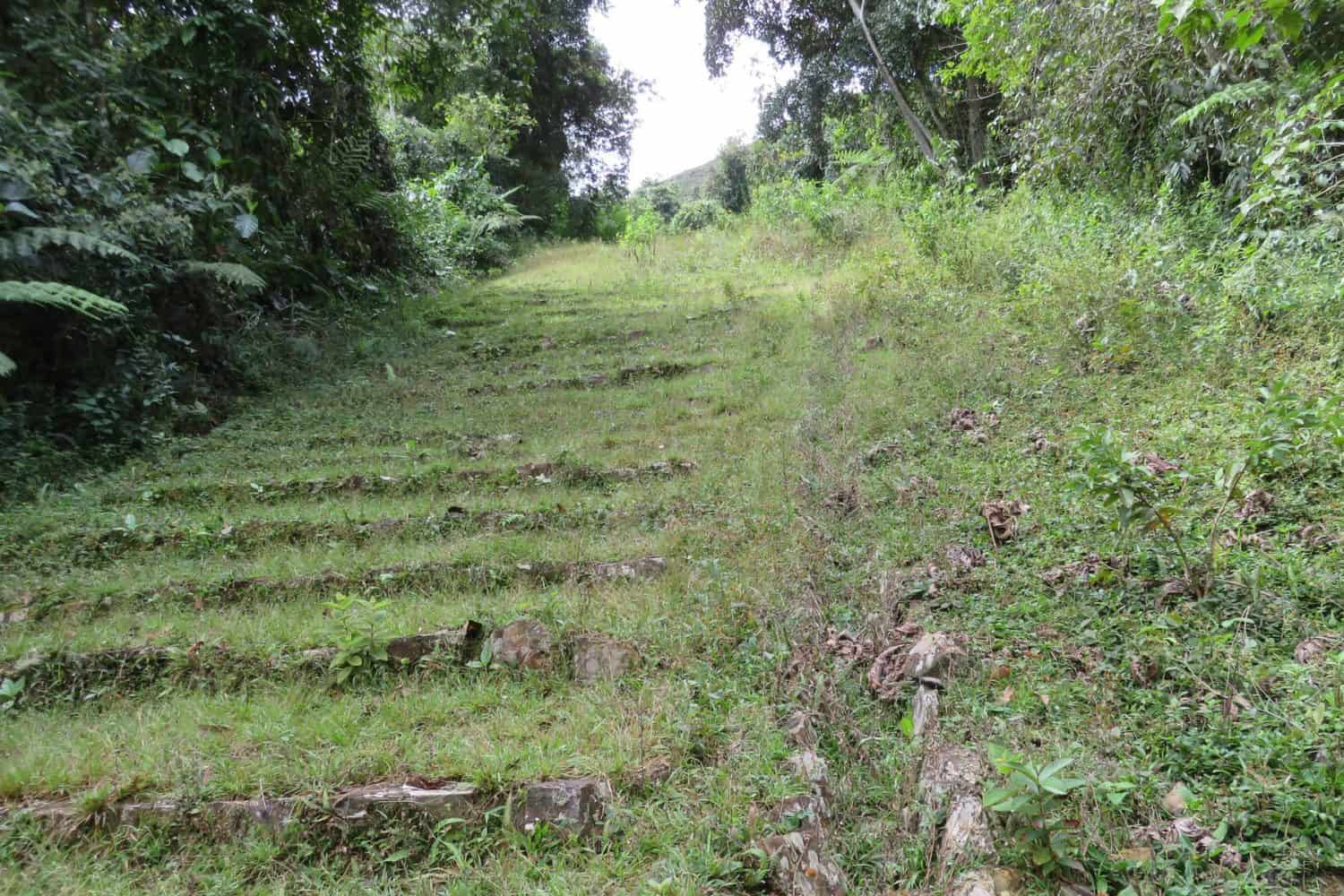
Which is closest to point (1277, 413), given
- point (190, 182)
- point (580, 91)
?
point (190, 182)

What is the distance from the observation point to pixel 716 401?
645 cm

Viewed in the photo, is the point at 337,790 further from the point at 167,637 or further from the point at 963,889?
the point at 963,889

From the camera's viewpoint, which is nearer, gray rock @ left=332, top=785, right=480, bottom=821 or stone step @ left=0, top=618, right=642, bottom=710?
gray rock @ left=332, top=785, right=480, bottom=821

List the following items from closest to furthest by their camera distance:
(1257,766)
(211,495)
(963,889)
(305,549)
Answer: (963,889) → (1257,766) → (305,549) → (211,495)

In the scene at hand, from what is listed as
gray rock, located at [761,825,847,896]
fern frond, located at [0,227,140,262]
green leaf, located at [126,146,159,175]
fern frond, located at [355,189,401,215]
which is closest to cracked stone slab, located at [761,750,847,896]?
gray rock, located at [761,825,847,896]

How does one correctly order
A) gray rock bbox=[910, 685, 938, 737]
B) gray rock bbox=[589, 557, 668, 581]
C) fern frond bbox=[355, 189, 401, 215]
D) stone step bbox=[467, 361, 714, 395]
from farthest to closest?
fern frond bbox=[355, 189, 401, 215], stone step bbox=[467, 361, 714, 395], gray rock bbox=[589, 557, 668, 581], gray rock bbox=[910, 685, 938, 737]

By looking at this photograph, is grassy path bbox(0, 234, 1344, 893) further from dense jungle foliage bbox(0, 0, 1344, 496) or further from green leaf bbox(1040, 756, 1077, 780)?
dense jungle foliage bbox(0, 0, 1344, 496)

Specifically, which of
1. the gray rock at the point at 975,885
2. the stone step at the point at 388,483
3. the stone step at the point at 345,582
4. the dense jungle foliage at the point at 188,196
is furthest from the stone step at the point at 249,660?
the dense jungle foliage at the point at 188,196

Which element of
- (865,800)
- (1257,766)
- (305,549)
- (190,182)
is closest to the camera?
(1257,766)

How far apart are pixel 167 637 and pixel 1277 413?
501 centimetres

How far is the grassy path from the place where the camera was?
2.06 metres

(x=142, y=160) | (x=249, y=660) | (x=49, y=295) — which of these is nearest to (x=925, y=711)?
(x=249, y=660)

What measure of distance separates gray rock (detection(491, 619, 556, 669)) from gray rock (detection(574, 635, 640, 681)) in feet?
0.45

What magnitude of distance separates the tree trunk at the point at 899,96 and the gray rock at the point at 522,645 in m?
13.3
